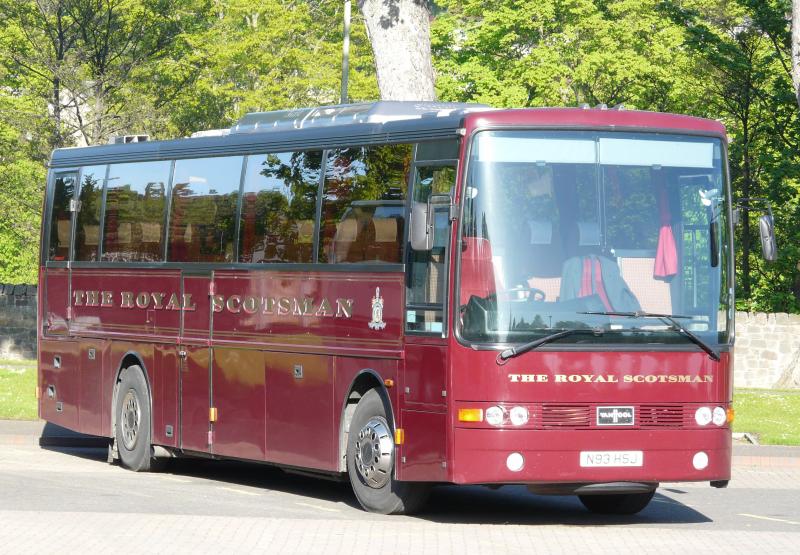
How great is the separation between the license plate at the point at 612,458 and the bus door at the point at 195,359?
494 cm

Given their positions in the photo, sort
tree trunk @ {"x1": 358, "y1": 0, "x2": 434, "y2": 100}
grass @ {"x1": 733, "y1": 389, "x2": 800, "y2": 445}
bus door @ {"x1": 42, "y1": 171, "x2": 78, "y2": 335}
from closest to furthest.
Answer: bus door @ {"x1": 42, "y1": 171, "x2": 78, "y2": 335}, grass @ {"x1": 733, "y1": 389, "x2": 800, "y2": 445}, tree trunk @ {"x1": 358, "y1": 0, "x2": 434, "y2": 100}

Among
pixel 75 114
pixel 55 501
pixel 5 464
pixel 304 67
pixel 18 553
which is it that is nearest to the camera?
pixel 18 553

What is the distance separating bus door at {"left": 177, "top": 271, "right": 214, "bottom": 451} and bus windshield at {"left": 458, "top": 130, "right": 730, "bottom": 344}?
452cm

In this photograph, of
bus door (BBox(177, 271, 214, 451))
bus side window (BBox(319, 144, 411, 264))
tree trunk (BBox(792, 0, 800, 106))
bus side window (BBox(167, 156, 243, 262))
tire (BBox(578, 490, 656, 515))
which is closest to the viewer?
bus side window (BBox(319, 144, 411, 264))

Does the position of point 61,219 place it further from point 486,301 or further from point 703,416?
point 703,416

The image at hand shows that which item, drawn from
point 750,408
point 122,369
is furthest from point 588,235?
point 750,408

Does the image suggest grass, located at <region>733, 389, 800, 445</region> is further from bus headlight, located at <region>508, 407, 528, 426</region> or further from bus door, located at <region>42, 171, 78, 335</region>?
bus headlight, located at <region>508, 407, 528, 426</region>

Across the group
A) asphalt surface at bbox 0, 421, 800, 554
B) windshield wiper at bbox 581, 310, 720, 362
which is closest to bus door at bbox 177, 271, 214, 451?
asphalt surface at bbox 0, 421, 800, 554

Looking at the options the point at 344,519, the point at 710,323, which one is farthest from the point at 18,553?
the point at 710,323

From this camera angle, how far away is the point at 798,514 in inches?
582

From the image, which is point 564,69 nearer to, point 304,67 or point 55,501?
point 304,67

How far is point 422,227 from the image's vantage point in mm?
13039

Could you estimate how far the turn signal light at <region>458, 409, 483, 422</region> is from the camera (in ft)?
42.2

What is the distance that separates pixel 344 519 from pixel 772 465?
7.55m
